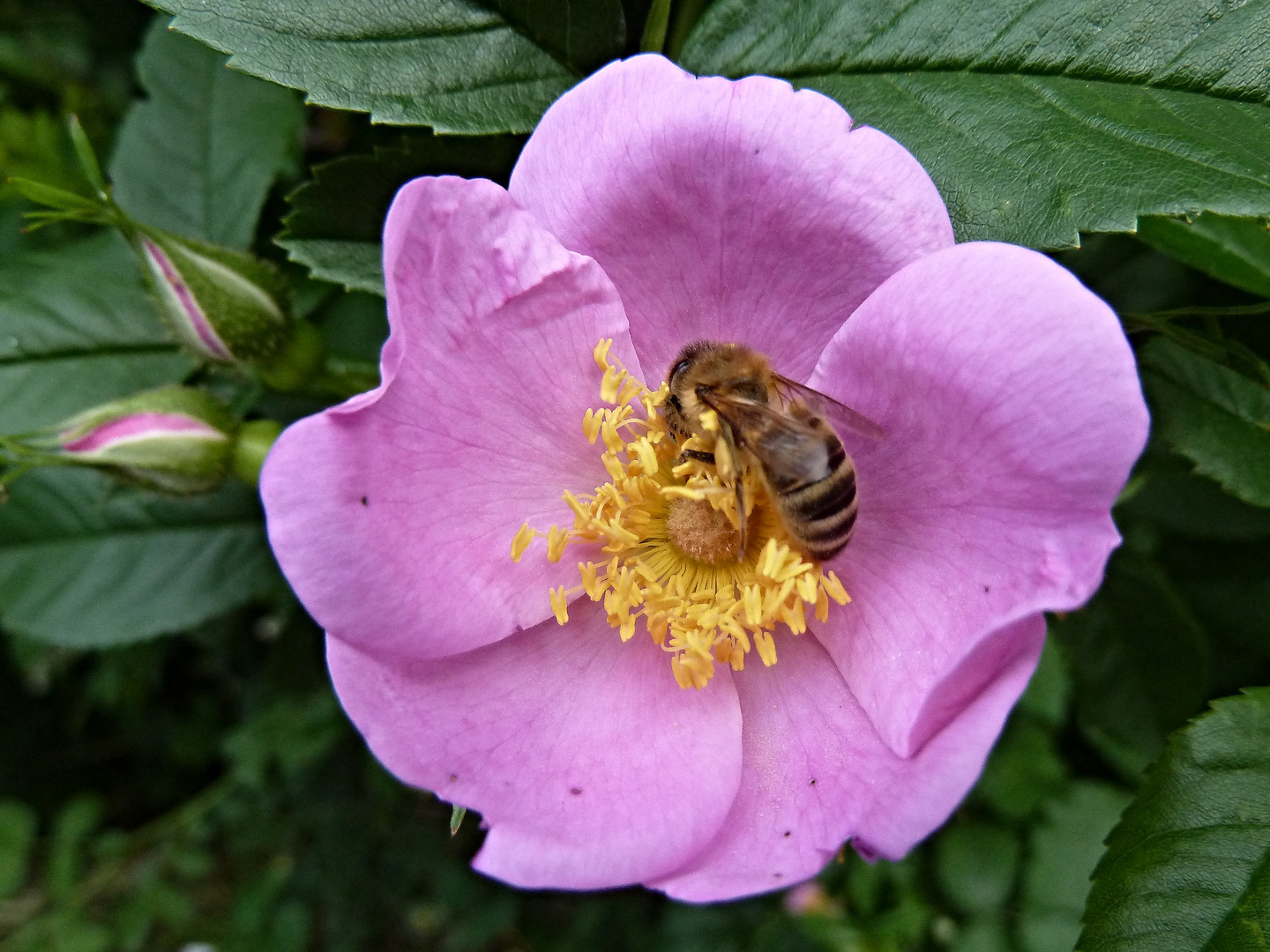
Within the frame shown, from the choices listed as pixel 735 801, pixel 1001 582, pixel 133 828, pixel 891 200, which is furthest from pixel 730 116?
pixel 133 828

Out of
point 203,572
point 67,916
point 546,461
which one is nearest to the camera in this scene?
point 546,461

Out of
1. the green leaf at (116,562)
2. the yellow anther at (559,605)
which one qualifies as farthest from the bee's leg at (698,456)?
the green leaf at (116,562)

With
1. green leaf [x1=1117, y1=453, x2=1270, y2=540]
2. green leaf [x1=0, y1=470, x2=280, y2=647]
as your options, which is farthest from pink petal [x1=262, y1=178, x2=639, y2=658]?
green leaf [x1=1117, y1=453, x2=1270, y2=540]

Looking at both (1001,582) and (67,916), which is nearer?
(1001,582)

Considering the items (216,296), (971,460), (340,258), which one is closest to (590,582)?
(971,460)

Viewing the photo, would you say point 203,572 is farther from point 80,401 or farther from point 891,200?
point 891,200

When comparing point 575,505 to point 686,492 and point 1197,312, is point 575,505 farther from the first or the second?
point 1197,312

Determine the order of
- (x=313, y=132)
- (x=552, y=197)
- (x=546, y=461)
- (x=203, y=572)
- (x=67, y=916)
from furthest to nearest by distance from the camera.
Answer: (x=67, y=916) < (x=313, y=132) < (x=203, y=572) < (x=546, y=461) < (x=552, y=197)
